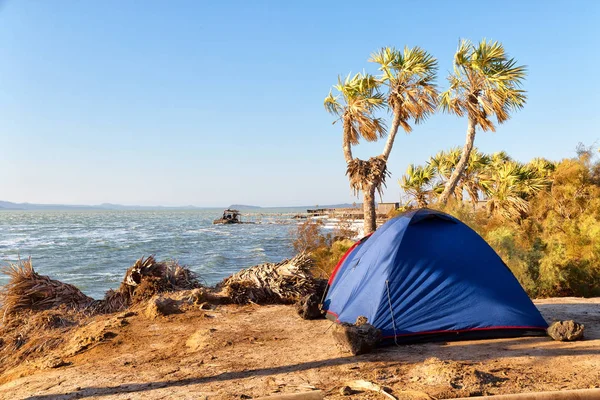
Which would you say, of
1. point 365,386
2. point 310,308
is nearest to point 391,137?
point 310,308

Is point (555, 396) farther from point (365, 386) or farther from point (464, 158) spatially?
point (464, 158)

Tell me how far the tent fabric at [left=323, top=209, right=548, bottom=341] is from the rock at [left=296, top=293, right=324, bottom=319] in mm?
964

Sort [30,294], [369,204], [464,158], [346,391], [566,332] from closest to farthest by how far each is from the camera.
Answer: [346,391] → [566,332] → [30,294] → [369,204] → [464,158]

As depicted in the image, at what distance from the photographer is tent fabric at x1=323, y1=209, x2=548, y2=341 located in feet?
21.1

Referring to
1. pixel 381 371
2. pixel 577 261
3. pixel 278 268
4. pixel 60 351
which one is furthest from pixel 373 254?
pixel 577 261

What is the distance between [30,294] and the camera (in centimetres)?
948

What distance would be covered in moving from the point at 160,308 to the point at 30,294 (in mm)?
3082

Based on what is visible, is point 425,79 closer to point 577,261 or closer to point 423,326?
point 577,261

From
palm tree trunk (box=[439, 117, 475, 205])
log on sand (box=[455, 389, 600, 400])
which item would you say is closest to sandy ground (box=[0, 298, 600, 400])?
log on sand (box=[455, 389, 600, 400])

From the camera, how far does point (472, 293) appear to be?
6562mm

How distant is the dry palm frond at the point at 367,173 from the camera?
1619 centimetres

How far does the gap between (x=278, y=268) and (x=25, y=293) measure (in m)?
5.24

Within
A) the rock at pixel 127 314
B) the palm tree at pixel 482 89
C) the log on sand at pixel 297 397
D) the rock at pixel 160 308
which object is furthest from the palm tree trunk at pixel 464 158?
the log on sand at pixel 297 397

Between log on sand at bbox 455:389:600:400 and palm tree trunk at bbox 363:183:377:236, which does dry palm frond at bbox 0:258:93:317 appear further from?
palm tree trunk at bbox 363:183:377:236
